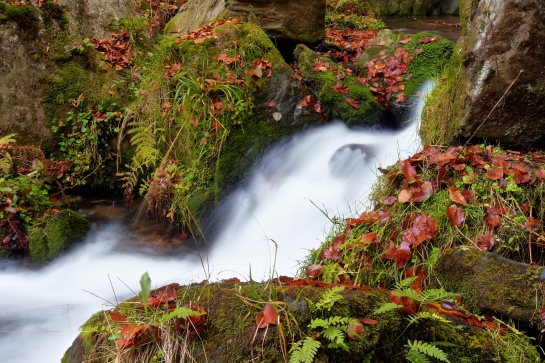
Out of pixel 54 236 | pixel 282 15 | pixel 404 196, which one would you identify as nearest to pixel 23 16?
pixel 54 236

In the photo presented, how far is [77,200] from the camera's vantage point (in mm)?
6137

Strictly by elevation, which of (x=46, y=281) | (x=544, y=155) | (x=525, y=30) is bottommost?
(x=46, y=281)

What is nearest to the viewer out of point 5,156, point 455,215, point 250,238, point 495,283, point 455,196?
point 495,283

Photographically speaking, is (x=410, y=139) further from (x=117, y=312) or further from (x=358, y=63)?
(x=117, y=312)

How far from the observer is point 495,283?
281 cm

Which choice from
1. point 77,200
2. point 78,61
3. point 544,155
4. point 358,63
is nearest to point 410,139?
point 544,155

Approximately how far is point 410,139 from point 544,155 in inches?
59.7

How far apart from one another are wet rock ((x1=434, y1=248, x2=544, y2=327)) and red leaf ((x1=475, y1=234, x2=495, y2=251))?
0.94ft

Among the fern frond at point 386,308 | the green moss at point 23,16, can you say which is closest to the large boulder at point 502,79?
the fern frond at point 386,308

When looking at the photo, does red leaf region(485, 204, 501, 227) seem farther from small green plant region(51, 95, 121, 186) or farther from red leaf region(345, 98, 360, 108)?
small green plant region(51, 95, 121, 186)

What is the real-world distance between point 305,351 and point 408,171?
2.25 m

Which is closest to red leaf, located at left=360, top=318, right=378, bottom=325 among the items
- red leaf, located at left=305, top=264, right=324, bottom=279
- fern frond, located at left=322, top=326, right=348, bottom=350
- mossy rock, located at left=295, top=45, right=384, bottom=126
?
fern frond, located at left=322, top=326, right=348, bottom=350

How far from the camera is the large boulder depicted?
382 centimetres

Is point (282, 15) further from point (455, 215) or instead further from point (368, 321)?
point (368, 321)
